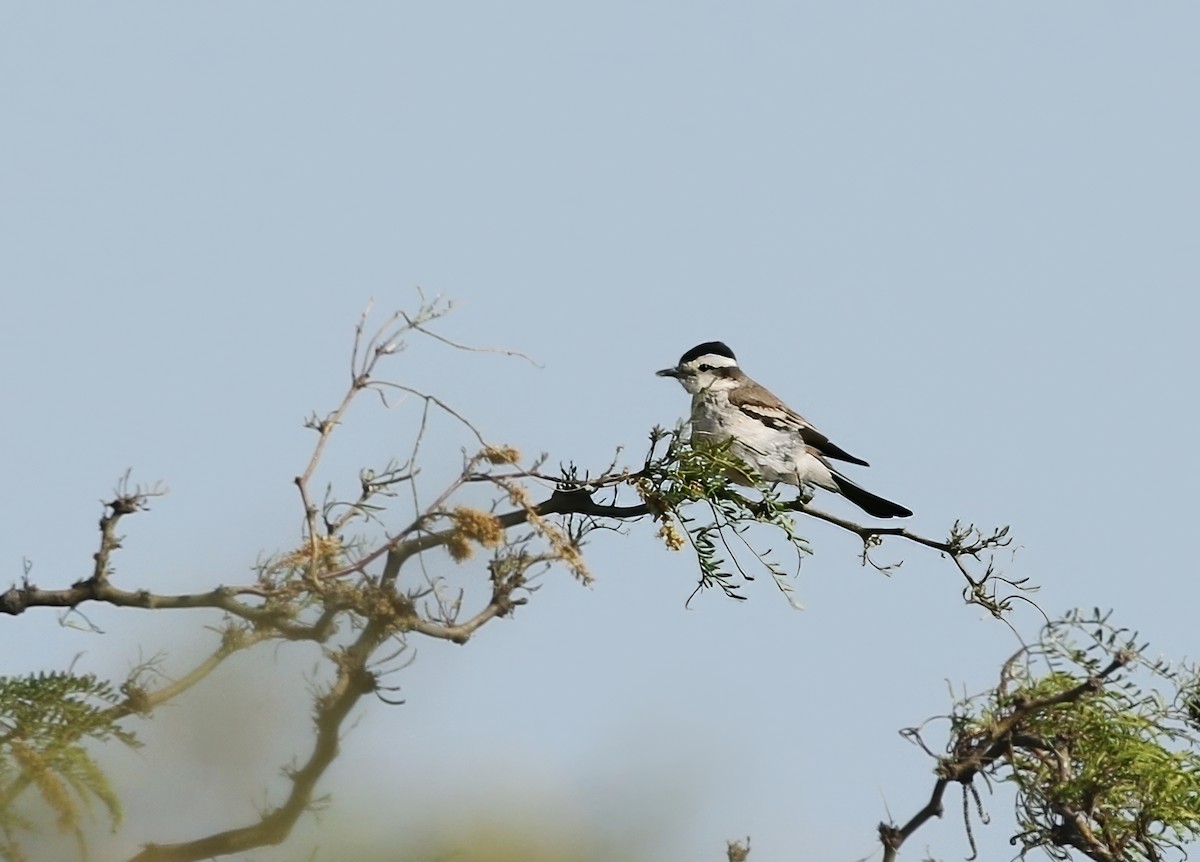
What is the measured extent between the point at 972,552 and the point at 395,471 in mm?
1875

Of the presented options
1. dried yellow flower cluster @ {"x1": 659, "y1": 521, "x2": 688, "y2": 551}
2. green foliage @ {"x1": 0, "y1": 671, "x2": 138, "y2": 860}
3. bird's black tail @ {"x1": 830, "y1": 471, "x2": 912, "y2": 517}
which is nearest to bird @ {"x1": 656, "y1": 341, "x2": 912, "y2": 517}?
bird's black tail @ {"x1": 830, "y1": 471, "x2": 912, "y2": 517}

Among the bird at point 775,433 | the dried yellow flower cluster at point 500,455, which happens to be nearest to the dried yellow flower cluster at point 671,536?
the dried yellow flower cluster at point 500,455

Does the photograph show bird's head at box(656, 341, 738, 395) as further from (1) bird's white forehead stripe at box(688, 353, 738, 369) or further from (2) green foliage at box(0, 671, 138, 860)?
(2) green foliage at box(0, 671, 138, 860)

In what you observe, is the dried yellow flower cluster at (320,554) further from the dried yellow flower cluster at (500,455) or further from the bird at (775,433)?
the bird at (775,433)

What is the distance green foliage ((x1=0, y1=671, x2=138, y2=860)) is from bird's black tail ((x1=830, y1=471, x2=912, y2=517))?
560 cm

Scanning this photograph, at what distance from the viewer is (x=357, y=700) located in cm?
240

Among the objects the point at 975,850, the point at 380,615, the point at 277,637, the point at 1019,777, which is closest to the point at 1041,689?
the point at 1019,777

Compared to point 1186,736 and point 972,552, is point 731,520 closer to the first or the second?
point 972,552

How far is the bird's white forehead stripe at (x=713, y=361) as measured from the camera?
8.26 metres

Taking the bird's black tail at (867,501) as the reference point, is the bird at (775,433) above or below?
above

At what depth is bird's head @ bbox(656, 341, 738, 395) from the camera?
8.16 m

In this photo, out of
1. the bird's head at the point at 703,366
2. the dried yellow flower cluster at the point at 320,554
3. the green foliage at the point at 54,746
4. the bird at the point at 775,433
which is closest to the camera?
the green foliage at the point at 54,746

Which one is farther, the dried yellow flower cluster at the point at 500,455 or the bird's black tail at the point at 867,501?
the bird's black tail at the point at 867,501

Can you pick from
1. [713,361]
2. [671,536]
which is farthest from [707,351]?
[671,536]
